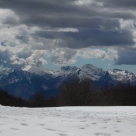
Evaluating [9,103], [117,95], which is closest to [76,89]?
[117,95]

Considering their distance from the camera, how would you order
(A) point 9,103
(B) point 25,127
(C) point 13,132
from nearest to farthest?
(C) point 13,132 < (B) point 25,127 < (A) point 9,103

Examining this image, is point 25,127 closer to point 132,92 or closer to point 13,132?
point 13,132

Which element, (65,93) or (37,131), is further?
(65,93)

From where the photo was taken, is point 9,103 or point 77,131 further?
point 9,103

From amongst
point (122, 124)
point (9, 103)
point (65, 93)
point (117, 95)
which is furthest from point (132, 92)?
point (122, 124)

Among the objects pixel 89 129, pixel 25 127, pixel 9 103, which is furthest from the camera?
pixel 9 103

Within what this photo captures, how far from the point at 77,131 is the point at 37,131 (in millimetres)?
1893

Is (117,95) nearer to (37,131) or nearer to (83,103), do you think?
(83,103)

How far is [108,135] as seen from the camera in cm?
1305

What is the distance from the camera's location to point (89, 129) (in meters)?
14.1

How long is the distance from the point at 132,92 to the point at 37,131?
103 meters

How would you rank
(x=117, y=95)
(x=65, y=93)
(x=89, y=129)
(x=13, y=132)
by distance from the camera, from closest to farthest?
(x=13, y=132) → (x=89, y=129) → (x=65, y=93) → (x=117, y=95)

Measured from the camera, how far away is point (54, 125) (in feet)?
48.0

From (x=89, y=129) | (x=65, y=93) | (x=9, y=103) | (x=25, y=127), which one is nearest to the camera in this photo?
(x=25, y=127)
